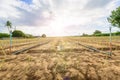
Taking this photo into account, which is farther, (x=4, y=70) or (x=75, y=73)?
(x=4, y=70)

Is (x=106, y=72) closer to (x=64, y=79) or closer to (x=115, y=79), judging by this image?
(x=115, y=79)

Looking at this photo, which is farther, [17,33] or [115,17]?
[17,33]

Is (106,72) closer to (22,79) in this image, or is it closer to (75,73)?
(75,73)

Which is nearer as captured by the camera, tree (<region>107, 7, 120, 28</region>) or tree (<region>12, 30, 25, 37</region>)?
tree (<region>107, 7, 120, 28</region>)

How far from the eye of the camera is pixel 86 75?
15.0ft

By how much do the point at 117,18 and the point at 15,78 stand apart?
47.6 m

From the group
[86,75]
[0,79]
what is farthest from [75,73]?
[0,79]

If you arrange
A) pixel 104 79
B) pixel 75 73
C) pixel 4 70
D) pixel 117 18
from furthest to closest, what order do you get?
1. pixel 117 18
2. pixel 4 70
3. pixel 75 73
4. pixel 104 79

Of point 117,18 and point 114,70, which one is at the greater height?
point 117,18

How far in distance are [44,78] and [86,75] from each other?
138 cm

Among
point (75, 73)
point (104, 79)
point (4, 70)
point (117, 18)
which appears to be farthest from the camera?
point (117, 18)

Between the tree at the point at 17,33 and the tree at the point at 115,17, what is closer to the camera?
the tree at the point at 115,17

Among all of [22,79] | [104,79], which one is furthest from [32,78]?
[104,79]

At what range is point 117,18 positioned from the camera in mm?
46406
